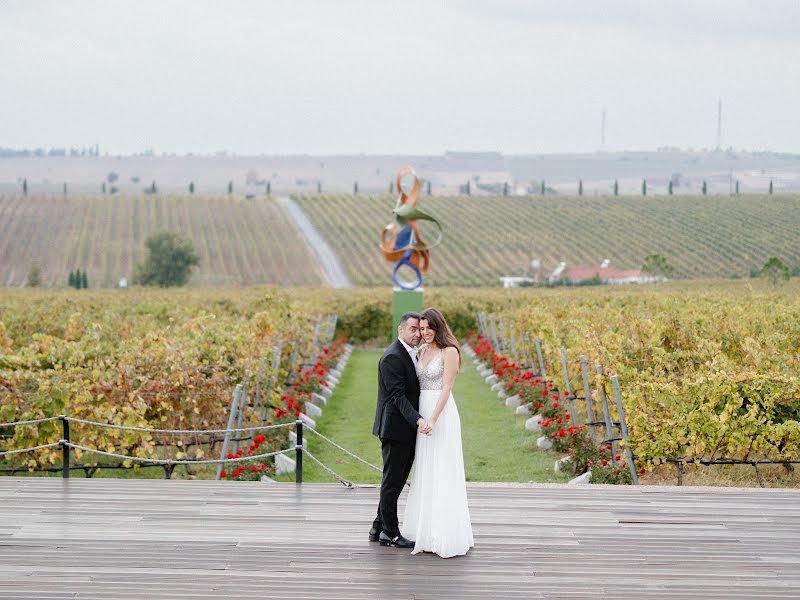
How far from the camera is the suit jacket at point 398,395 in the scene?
24.9 feet

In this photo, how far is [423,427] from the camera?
7496mm

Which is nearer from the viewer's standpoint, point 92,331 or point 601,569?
point 601,569

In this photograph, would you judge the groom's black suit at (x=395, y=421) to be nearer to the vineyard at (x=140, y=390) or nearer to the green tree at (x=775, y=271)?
the vineyard at (x=140, y=390)

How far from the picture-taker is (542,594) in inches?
261

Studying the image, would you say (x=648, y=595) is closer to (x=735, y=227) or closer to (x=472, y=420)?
(x=472, y=420)

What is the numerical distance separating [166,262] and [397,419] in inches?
2847

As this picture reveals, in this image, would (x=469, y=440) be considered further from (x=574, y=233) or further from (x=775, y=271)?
(x=574, y=233)

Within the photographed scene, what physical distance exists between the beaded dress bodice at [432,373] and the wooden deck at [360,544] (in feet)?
3.54

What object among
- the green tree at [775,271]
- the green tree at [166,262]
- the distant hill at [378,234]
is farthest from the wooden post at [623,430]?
the green tree at [166,262]

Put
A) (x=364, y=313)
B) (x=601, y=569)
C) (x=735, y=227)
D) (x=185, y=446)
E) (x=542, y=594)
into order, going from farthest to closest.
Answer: (x=735, y=227), (x=364, y=313), (x=185, y=446), (x=601, y=569), (x=542, y=594)

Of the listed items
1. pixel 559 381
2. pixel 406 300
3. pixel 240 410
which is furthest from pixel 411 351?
pixel 406 300

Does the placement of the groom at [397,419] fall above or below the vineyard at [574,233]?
below

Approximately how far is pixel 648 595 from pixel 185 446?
22.9 feet

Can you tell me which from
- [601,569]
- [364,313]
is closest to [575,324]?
[601,569]
